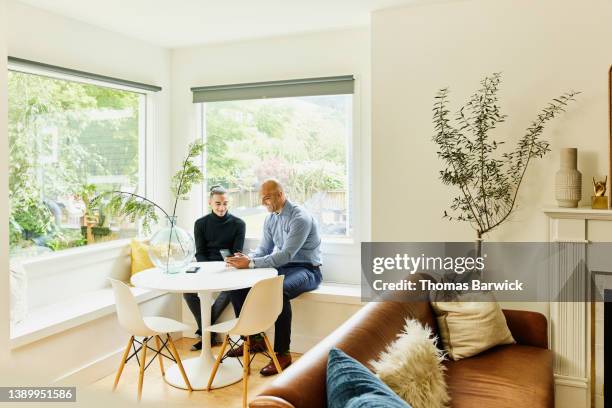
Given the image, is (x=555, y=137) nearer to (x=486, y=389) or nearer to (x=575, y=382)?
(x=575, y=382)

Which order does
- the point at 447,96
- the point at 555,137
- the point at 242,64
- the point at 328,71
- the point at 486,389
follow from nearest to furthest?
the point at 486,389, the point at 555,137, the point at 447,96, the point at 328,71, the point at 242,64

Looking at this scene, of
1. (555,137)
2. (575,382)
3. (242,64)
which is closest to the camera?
(575,382)

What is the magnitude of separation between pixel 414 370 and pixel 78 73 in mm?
3277

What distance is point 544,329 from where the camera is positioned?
300cm

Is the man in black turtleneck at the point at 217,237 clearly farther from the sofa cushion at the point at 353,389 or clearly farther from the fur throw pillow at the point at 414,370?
the sofa cushion at the point at 353,389

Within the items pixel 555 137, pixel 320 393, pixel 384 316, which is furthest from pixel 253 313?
pixel 555 137

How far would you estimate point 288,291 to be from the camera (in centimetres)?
380

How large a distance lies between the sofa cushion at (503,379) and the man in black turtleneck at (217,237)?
6.92 feet

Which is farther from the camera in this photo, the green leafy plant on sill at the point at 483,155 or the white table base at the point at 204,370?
the white table base at the point at 204,370

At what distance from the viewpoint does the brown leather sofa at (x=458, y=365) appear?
1577 mm

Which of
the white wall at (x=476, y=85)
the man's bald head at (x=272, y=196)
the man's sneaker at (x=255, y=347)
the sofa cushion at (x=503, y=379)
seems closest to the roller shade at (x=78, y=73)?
the man's bald head at (x=272, y=196)

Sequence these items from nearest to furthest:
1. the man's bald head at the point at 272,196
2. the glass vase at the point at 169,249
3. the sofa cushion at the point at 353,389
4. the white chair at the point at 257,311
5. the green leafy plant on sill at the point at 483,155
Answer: the sofa cushion at the point at 353,389, the white chair at the point at 257,311, the green leafy plant on sill at the point at 483,155, the glass vase at the point at 169,249, the man's bald head at the point at 272,196

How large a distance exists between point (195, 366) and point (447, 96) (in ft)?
8.30

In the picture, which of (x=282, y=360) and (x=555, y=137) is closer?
(x=555, y=137)
